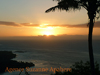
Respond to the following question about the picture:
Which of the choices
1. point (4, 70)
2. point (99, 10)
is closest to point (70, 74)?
point (99, 10)

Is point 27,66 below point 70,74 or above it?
below

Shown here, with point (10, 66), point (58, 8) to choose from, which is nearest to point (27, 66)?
point (10, 66)

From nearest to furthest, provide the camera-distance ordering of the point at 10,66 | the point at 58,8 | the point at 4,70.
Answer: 1. the point at 58,8
2. the point at 4,70
3. the point at 10,66

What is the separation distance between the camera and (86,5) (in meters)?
5.99

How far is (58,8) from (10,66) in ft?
153

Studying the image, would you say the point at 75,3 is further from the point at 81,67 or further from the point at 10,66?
the point at 10,66

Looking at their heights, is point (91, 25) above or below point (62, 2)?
below

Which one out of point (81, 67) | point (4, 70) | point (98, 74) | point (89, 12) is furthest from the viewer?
point (4, 70)

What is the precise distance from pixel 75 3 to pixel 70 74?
6.28 metres

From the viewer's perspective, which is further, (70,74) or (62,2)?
(70,74)

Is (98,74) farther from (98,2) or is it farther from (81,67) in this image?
(98,2)

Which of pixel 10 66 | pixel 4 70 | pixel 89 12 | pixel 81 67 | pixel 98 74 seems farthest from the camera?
pixel 10 66

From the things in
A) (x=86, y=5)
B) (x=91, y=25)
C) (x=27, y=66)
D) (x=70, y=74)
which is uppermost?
(x=86, y=5)

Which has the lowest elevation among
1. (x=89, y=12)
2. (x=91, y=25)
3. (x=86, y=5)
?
(x=91, y=25)
